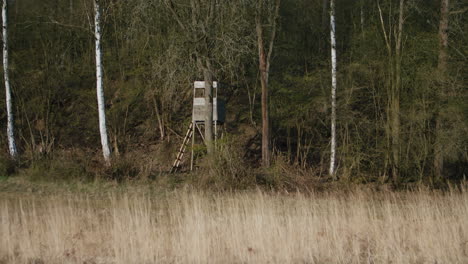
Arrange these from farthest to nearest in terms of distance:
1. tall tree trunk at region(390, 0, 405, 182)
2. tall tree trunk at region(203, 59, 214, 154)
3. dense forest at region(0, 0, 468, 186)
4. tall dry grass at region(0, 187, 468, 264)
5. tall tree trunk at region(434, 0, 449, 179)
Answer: tall tree trunk at region(203, 59, 214, 154), tall tree trunk at region(390, 0, 405, 182), dense forest at region(0, 0, 468, 186), tall tree trunk at region(434, 0, 449, 179), tall dry grass at region(0, 187, 468, 264)

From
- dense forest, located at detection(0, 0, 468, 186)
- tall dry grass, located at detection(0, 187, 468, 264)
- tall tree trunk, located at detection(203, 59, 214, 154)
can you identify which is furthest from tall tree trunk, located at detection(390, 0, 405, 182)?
tall dry grass, located at detection(0, 187, 468, 264)

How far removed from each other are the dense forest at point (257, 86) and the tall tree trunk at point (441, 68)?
0.06m

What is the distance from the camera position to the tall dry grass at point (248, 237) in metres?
8.01

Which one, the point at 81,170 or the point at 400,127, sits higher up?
the point at 400,127

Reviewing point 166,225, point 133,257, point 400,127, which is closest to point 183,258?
point 133,257

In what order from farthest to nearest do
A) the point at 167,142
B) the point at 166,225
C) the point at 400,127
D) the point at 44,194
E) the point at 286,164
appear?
the point at 167,142, the point at 400,127, the point at 286,164, the point at 44,194, the point at 166,225

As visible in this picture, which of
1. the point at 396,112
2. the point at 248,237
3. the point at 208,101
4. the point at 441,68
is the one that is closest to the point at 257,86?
the point at 208,101

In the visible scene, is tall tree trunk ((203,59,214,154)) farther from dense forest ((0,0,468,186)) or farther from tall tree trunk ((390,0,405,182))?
tall tree trunk ((390,0,405,182))

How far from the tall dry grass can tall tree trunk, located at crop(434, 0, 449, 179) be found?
7.33 m

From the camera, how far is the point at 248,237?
857cm

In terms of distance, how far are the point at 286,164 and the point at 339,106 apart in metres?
4.68

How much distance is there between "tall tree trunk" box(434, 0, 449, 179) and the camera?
1686 cm

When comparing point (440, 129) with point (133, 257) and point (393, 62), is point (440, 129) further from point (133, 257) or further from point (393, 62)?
point (133, 257)

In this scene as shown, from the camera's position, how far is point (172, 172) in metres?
20.0
